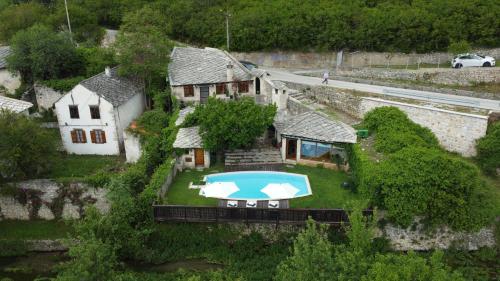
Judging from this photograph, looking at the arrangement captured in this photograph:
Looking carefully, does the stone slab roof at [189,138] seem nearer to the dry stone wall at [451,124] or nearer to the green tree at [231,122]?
the green tree at [231,122]

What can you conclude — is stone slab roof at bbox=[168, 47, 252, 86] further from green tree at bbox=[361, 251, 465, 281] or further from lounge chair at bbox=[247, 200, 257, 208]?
green tree at bbox=[361, 251, 465, 281]

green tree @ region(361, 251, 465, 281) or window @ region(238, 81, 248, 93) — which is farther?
window @ region(238, 81, 248, 93)

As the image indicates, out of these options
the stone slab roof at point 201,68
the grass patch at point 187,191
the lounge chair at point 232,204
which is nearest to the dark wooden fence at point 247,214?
the lounge chair at point 232,204

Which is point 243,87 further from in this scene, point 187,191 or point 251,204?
point 251,204

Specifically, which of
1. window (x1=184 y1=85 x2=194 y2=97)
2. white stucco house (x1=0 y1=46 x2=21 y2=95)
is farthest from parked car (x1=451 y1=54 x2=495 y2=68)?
white stucco house (x1=0 y1=46 x2=21 y2=95)

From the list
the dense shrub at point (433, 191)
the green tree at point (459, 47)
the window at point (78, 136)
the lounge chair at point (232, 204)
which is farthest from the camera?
the green tree at point (459, 47)

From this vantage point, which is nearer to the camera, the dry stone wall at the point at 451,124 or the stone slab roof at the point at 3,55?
the dry stone wall at the point at 451,124

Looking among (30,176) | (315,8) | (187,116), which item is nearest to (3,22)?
(30,176)
